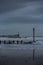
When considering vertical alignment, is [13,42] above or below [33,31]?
below

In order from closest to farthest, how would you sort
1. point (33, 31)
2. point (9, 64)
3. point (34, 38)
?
Result: 1. point (9, 64)
2. point (33, 31)
3. point (34, 38)

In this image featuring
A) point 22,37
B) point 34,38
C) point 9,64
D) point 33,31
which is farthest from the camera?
point 22,37

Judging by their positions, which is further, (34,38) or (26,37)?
(26,37)

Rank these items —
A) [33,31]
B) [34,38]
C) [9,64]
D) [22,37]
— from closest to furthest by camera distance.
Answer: [9,64], [33,31], [34,38], [22,37]

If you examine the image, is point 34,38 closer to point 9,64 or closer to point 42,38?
point 42,38

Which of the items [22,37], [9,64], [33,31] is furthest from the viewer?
[22,37]

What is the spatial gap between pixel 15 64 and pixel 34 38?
8.80 metres

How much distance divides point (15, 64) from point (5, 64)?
0.26m

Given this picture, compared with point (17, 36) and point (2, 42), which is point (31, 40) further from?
point (2, 42)

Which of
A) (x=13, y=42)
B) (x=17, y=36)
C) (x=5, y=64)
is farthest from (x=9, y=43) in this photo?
(x=5, y=64)

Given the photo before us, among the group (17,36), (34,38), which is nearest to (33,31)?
(34,38)

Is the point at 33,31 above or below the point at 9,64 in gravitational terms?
above

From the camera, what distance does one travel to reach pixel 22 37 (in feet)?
45.5

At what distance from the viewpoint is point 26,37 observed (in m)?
13.9
